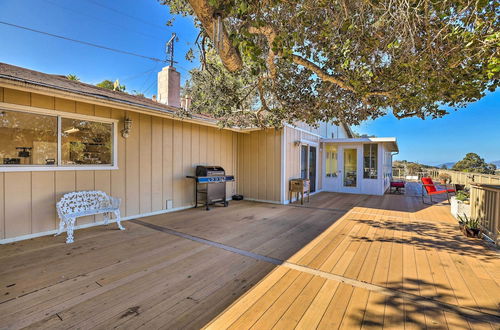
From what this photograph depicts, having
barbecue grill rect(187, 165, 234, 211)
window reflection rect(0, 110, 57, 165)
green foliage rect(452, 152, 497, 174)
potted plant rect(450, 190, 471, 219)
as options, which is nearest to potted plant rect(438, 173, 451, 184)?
green foliage rect(452, 152, 497, 174)

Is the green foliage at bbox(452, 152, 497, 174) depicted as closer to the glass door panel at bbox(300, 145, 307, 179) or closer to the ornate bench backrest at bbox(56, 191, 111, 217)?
the glass door panel at bbox(300, 145, 307, 179)

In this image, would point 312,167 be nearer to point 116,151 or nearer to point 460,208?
point 460,208

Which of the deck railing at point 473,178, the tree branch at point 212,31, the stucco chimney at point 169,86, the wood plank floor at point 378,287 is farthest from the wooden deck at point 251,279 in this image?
the deck railing at point 473,178

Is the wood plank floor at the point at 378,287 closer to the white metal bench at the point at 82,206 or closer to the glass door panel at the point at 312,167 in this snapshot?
the white metal bench at the point at 82,206

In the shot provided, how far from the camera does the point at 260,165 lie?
752 cm

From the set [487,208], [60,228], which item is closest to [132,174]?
[60,228]

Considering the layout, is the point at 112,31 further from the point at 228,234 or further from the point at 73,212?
the point at 228,234

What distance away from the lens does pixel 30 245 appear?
3445 mm

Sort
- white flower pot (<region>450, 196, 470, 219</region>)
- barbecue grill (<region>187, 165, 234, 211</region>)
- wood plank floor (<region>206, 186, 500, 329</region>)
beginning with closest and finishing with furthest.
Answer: wood plank floor (<region>206, 186, 500, 329</region>) → white flower pot (<region>450, 196, 470, 219</region>) → barbecue grill (<region>187, 165, 234, 211</region>)

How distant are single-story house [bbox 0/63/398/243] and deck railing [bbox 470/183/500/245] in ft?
14.3

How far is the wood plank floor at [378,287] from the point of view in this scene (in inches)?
70.7

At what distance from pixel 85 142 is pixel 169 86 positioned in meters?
3.81

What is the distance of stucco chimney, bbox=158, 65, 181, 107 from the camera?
7.46 m

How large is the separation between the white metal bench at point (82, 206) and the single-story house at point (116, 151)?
21 cm
